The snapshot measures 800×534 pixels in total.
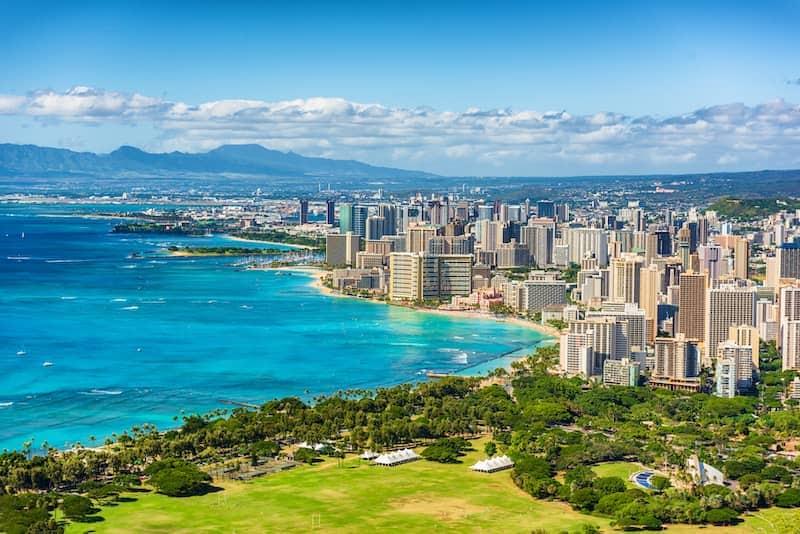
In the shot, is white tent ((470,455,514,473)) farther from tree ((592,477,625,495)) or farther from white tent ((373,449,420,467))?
tree ((592,477,625,495))

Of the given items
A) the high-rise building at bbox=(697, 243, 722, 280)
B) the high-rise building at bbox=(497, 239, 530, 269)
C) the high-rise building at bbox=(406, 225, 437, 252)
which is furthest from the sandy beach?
the high-rise building at bbox=(497, 239, 530, 269)

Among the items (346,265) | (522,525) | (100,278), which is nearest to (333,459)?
(522,525)

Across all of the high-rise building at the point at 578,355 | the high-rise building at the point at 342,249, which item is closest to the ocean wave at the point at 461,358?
the high-rise building at the point at 578,355

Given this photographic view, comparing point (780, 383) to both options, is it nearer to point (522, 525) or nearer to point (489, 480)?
point (489, 480)

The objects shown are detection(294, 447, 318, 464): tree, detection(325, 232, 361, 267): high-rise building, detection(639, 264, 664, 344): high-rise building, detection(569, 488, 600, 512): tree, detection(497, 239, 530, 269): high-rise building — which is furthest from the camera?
detection(497, 239, 530, 269): high-rise building

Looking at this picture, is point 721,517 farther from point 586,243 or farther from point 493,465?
point 586,243

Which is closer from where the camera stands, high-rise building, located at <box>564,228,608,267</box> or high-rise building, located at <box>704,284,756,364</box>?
high-rise building, located at <box>704,284,756,364</box>

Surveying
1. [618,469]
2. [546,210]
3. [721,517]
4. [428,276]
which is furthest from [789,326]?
[546,210]
